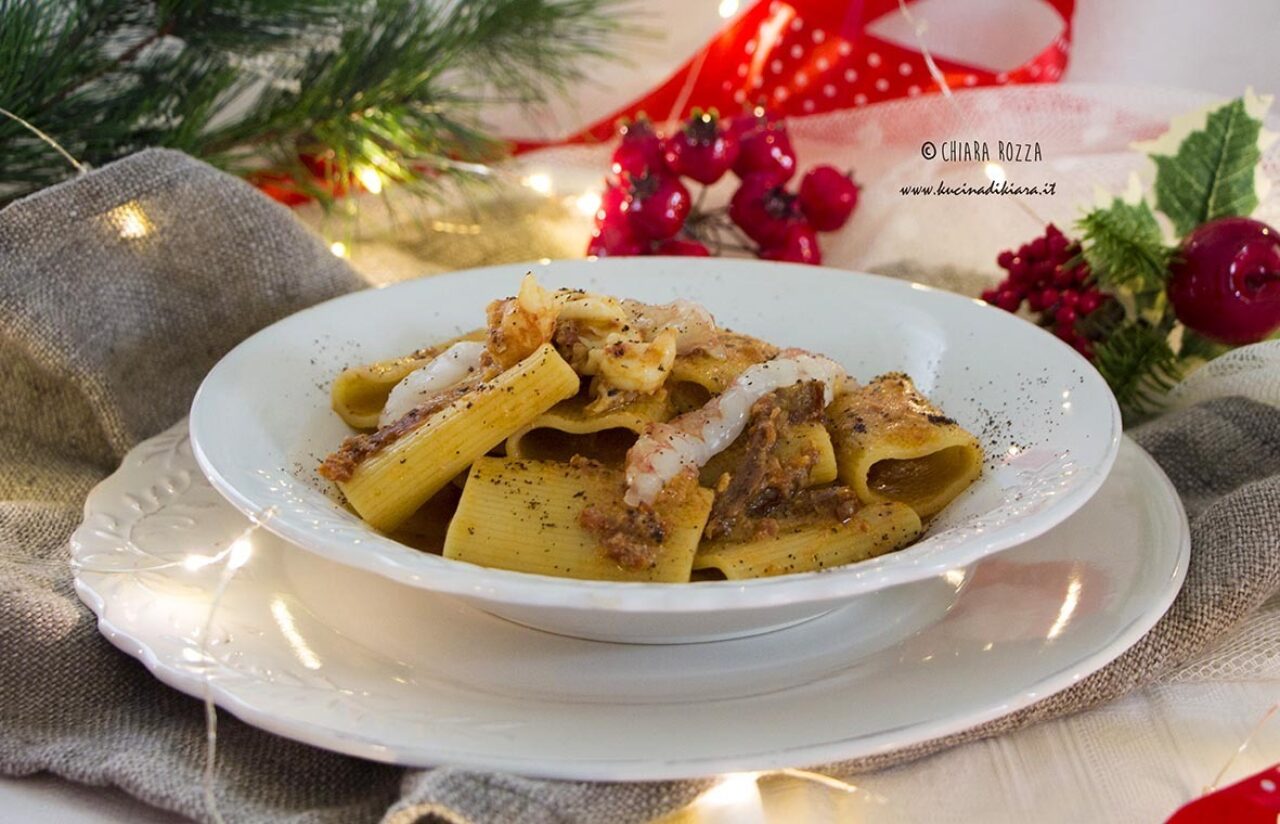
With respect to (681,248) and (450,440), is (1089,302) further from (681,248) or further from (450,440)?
(450,440)

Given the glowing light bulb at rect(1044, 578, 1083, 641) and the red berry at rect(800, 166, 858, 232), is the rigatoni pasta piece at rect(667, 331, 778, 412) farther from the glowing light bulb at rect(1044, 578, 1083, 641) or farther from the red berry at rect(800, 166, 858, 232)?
the red berry at rect(800, 166, 858, 232)

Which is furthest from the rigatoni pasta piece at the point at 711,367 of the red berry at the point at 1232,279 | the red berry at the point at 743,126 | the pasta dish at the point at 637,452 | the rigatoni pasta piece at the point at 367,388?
the red berry at the point at 743,126

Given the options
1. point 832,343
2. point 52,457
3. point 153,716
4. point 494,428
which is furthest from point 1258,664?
point 52,457

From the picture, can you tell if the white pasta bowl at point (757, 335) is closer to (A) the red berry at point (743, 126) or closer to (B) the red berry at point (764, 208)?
(B) the red berry at point (764, 208)

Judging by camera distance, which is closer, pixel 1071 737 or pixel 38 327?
pixel 1071 737

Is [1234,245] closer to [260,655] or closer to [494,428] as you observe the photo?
[494,428]

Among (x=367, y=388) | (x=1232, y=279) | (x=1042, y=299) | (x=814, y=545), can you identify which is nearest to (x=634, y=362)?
(x=814, y=545)

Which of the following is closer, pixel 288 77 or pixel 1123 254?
pixel 1123 254
